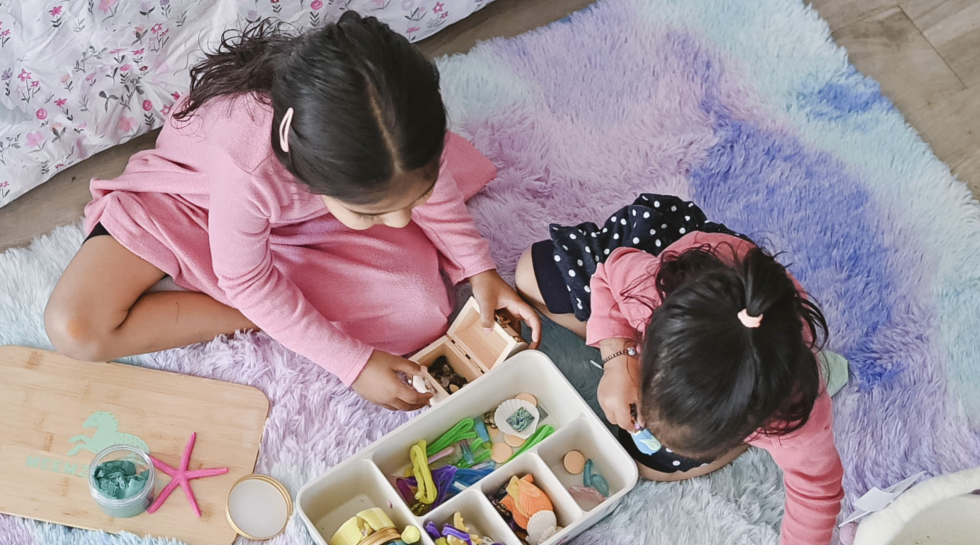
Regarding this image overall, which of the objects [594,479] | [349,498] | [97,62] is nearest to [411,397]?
[349,498]

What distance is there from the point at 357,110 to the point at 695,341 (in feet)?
1.12

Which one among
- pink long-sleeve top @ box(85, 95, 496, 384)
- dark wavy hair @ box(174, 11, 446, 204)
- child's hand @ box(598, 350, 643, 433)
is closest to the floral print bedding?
pink long-sleeve top @ box(85, 95, 496, 384)

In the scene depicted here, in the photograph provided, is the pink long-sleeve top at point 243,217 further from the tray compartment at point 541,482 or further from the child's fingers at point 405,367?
the tray compartment at point 541,482

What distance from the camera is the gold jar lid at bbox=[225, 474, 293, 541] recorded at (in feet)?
3.38

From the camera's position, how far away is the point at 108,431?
42.6 inches

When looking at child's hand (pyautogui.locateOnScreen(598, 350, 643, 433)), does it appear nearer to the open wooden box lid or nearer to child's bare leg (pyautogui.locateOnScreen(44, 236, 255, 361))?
the open wooden box lid

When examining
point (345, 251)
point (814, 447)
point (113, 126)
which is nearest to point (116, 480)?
point (345, 251)

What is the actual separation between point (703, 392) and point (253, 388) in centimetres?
63

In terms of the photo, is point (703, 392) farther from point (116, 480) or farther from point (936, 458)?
point (116, 480)

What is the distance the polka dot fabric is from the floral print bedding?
0.48m

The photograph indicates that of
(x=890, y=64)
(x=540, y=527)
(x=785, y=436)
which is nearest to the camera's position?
(x=785, y=436)

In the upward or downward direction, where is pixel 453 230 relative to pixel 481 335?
upward

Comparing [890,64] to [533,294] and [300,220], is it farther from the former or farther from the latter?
[300,220]

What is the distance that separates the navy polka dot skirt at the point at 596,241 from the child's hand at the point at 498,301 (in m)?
0.03
